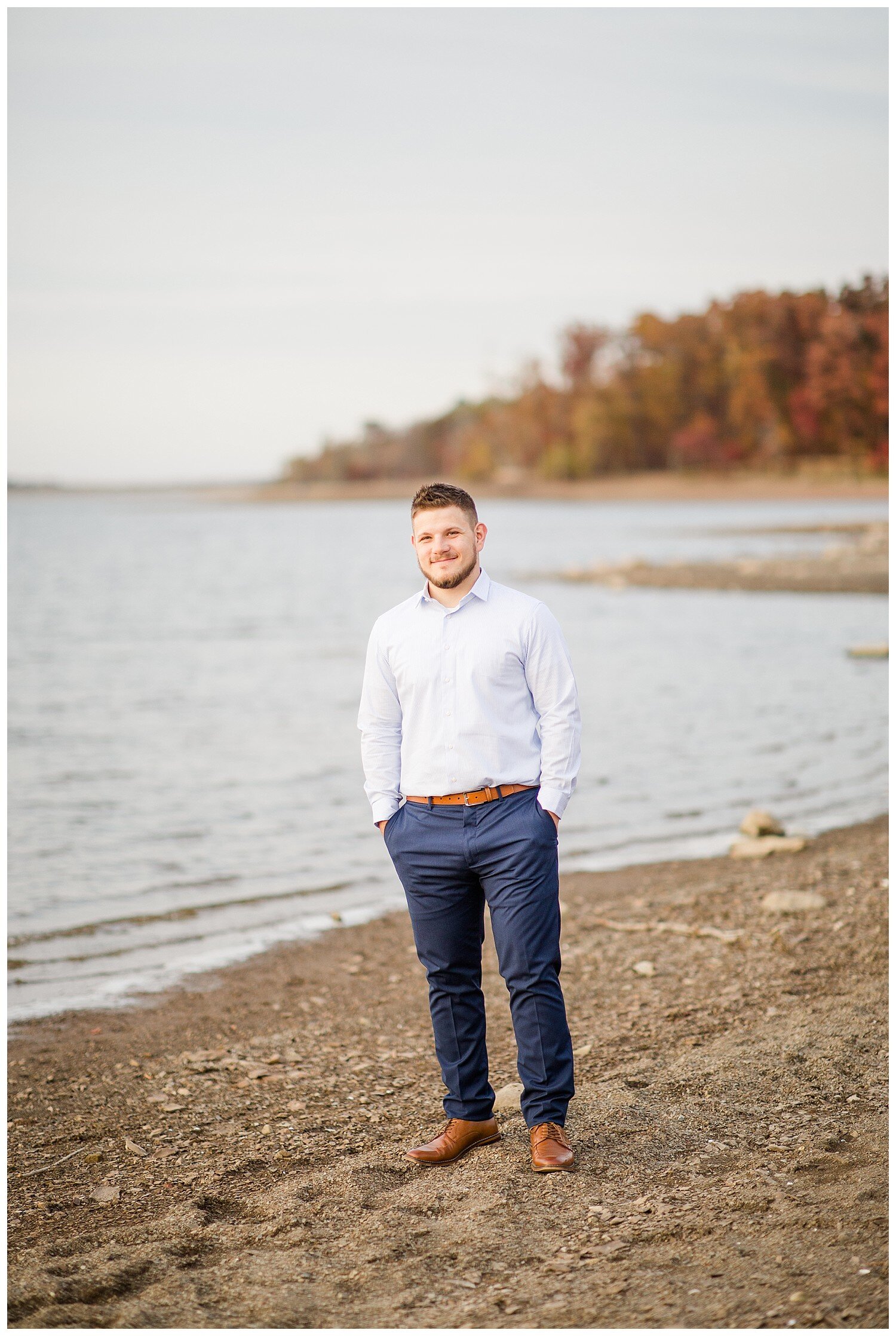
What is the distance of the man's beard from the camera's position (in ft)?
12.9

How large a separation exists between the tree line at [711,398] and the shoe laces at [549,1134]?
7161 cm

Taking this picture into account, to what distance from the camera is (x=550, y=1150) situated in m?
3.93

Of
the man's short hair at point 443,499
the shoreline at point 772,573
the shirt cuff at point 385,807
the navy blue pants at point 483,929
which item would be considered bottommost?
the navy blue pants at point 483,929

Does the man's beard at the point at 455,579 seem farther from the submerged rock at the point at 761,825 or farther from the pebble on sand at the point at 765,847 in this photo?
the submerged rock at the point at 761,825

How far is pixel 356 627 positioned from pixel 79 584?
62.4 ft

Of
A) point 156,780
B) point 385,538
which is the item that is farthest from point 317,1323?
point 385,538

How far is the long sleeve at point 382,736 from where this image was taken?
4086 mm

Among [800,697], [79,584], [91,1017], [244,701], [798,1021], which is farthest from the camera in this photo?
[79,584]

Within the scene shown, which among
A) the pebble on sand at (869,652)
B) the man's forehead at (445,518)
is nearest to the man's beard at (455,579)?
the man's forehead at (445,518)

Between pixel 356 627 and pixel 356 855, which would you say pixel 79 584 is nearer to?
pixel 356 627

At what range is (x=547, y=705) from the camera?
12.9ft

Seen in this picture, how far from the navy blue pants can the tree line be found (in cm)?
7152

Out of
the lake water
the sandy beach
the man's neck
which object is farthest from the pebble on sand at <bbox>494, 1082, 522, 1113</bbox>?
the lake water

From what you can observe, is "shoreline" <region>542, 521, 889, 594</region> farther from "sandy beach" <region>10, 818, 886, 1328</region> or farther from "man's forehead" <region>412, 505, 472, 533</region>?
"man's forehead" <region>412, 505, 472, 533</region>
